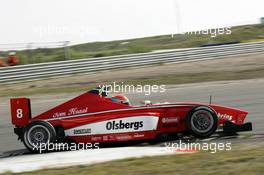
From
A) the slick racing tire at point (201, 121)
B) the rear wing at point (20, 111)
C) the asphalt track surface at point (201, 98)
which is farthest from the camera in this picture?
the asphalt track surface at point (201, 98)

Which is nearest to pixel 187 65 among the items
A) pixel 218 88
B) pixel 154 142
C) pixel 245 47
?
pixel 245 47

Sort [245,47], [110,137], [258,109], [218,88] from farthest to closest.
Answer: [245,47], [218,88], [258,109], [110,137]

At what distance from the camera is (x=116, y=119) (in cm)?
809

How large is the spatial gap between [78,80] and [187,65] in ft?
17.5

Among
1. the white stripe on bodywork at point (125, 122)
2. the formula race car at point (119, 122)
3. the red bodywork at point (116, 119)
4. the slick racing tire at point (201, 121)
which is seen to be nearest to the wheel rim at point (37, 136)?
the formula race car at point (119, 122)

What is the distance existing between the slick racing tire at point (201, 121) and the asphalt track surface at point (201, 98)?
0.93m

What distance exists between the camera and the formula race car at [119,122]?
26.4 feet

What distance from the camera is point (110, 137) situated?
8.10 m

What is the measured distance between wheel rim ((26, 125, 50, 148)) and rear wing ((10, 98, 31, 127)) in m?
0.26

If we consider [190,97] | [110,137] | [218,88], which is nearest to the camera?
[110,137]

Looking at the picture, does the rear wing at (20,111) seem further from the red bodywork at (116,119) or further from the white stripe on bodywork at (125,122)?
the white stripe on bodywork at (125,122)

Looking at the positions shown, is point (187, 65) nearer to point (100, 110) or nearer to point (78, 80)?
point (78, 80)

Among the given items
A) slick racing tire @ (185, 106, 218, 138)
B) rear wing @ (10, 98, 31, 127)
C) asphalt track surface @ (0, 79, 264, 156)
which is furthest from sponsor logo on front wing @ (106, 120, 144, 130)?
asphalt track surface @ (0, 79, 264, 156)

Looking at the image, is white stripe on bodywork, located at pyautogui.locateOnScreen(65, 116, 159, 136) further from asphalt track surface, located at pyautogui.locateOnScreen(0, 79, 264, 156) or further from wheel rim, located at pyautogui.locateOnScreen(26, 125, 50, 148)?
asphalt track surface, located at pyautogui.locateOnScreen(0, 79, 264, 156)
